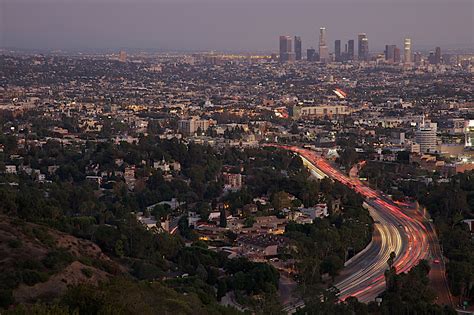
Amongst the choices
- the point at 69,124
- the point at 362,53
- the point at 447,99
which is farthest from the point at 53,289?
the point at 362,53

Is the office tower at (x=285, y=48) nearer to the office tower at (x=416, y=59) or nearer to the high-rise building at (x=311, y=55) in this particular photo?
the high-rise building at (x=311, y=55)

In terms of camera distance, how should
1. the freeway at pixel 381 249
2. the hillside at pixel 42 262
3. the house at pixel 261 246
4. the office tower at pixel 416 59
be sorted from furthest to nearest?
the office tower at pixel 416 59 → the house at pixel 261 246 → the freeway at pixel 381 249 → the hillside at pixel 42 262

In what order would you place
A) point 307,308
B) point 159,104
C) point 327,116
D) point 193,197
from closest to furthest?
1. point 307,308
2. point 193,197
3. point 327,116
4. point 159,104

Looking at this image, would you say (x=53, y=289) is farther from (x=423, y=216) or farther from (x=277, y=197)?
(x=423, y=216)

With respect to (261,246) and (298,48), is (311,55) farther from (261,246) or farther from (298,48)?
(261,246)

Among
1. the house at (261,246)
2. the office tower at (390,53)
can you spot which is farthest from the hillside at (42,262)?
the office tower at (390,53)

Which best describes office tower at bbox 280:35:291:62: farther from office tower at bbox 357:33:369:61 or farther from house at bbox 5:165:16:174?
house at bbox 5:165:16:174

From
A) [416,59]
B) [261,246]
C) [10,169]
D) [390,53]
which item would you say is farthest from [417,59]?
[261,246]
